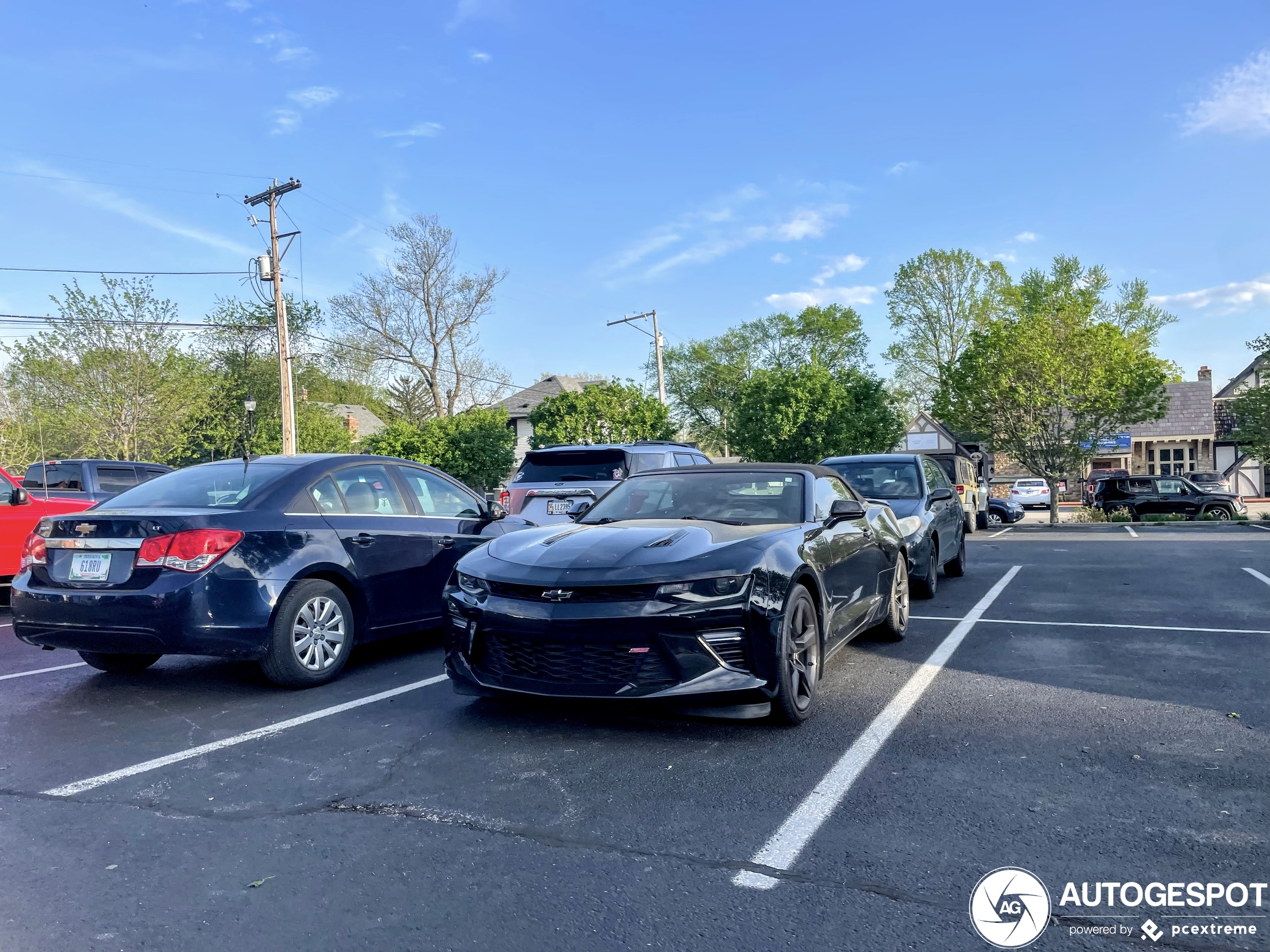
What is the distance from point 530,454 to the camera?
35.9 feet

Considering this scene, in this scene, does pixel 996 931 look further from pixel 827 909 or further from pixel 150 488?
pixel 150 488

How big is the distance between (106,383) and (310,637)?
27.1m

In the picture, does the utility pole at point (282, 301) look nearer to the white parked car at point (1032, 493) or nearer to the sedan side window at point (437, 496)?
the sedan side window at point (437, 496)

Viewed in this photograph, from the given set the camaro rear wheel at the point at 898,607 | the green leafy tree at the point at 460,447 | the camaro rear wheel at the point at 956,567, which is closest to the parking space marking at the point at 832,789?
the camaro rear wheel at the point at 898,607

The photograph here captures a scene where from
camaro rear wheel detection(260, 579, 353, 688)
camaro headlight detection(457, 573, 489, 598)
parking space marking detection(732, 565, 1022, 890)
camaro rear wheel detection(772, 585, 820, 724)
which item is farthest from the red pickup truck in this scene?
parking space marking detection(732, 565, 1022, 890)

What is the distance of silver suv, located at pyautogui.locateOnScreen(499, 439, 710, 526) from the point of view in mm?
10273

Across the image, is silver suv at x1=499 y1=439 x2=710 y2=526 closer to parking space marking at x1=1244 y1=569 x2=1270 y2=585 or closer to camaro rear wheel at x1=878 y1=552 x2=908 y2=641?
camaro rear wheel at x1=878 y1=552 x2=908 y2=641

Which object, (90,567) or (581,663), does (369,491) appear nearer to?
(90,567)

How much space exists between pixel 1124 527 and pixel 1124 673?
18586mm

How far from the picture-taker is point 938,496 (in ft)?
32.6

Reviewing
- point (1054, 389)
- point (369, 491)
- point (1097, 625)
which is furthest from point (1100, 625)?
point (1054, 389)

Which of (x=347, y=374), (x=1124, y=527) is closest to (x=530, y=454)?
(x=1124, y=527)

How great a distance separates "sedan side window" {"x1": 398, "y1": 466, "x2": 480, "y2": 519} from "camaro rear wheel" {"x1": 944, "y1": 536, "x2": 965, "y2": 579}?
6.49 m

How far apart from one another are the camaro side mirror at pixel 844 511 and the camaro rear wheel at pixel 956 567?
5.89m
